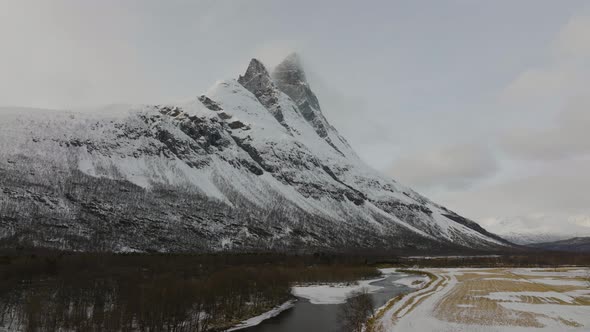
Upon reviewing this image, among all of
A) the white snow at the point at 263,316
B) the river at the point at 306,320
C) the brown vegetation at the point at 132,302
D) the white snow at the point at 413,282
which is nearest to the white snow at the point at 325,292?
the river at the point at 306,320

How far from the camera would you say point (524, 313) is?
173 feet

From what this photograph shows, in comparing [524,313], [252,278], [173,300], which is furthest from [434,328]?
[252,278]

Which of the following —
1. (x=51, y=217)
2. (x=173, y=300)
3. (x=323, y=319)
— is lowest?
(x=323, y=319)

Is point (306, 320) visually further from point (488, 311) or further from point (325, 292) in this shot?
point (325, 292)

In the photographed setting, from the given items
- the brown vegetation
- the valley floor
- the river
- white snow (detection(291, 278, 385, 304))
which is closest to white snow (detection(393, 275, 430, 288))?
white snow (detection(291, 278, 385, 304))

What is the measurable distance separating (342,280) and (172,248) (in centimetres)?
10912

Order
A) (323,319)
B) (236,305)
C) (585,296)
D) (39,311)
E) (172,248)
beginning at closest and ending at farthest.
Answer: (39,311), (323,319), (236,305), (585,296), (172,248)

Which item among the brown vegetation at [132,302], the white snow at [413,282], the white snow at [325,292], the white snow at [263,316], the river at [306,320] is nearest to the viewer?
the brown vegetation at [132,302]

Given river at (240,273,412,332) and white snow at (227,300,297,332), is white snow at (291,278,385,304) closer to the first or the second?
river at (240,273,412,332)

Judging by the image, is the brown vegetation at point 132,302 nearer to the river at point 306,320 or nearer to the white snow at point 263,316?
the white snow at point 263,316

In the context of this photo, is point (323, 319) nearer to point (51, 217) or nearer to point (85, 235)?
point (85, 235)

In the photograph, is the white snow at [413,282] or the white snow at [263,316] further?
the white snow at [413,282]

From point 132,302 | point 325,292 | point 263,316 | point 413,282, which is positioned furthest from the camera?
point 413,282

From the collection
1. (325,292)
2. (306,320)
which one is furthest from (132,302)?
(325,292)
